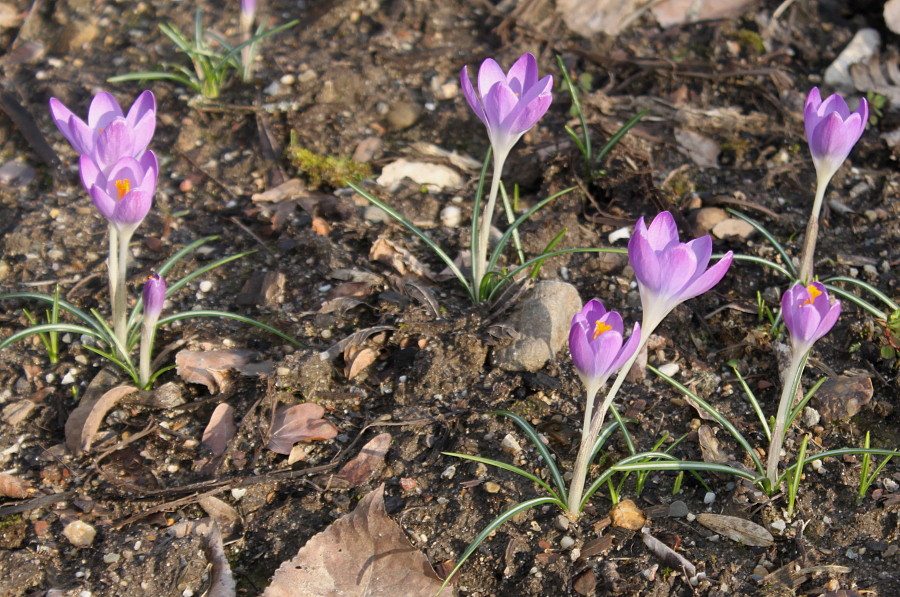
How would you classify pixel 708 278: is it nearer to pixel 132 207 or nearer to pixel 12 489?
pixel 132 207

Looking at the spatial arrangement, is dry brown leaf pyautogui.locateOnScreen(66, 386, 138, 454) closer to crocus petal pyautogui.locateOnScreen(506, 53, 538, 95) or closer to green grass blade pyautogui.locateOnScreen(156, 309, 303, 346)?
green grass blade pyautogui.locateOnScreen(156, 309, 303, 346)

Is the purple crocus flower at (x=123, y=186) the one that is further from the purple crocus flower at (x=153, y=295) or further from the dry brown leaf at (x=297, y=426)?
the dry brown leaf at (x=297, y=426)

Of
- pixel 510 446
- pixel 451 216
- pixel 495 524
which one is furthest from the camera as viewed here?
pixel 451 216

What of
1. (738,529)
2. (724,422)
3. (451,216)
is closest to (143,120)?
(451,216)

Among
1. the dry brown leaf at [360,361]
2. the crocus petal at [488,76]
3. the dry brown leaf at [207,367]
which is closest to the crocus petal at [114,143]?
the dry brown leaf at [207,367]

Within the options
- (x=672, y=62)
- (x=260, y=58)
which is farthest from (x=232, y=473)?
(x=672, y=62)

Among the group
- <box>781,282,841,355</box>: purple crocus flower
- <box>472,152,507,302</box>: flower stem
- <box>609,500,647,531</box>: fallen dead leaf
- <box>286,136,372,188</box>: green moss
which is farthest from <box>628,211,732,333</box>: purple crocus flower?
<box>286,136,372,188</box>: green moss
